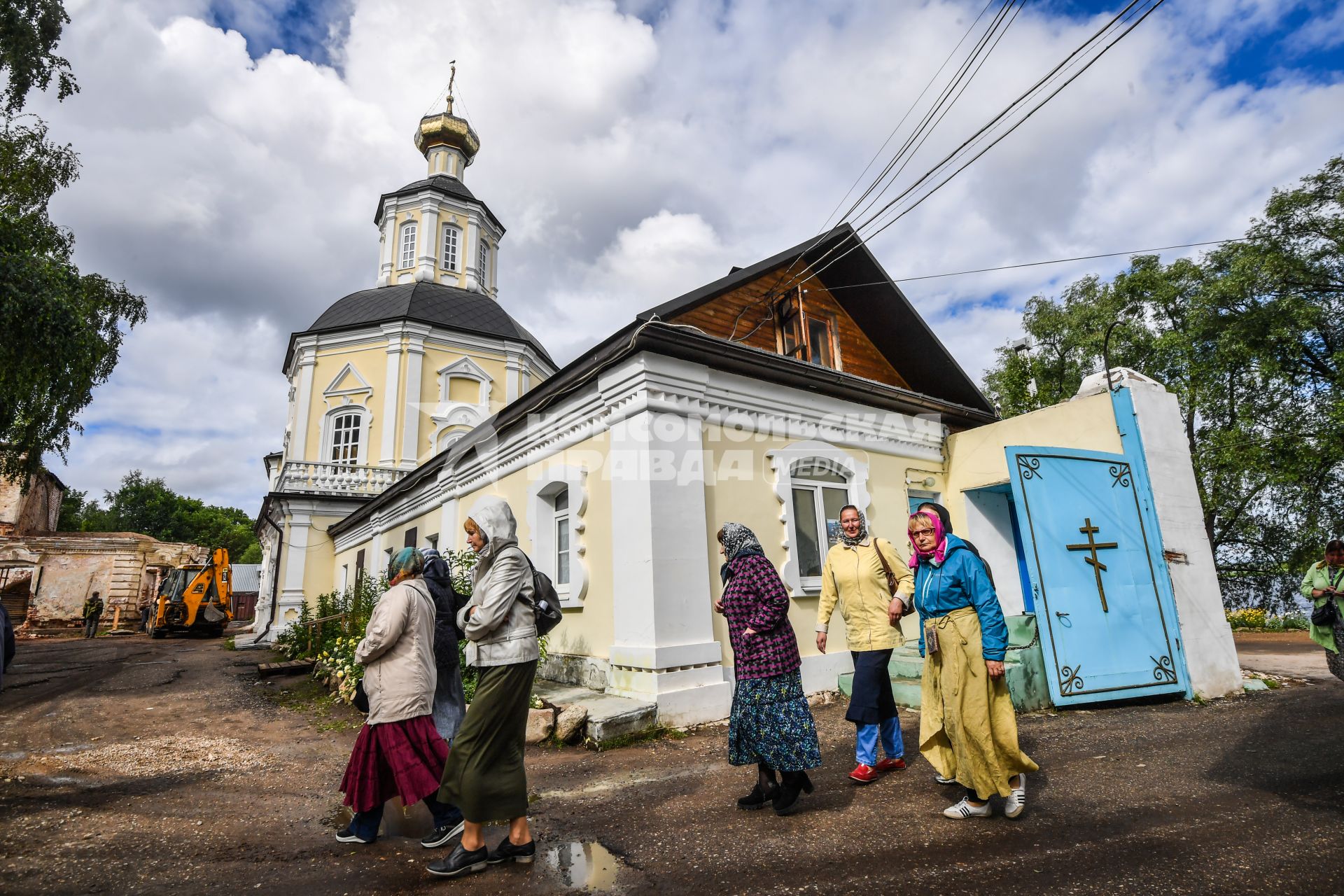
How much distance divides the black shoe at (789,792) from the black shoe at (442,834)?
1.74 metres

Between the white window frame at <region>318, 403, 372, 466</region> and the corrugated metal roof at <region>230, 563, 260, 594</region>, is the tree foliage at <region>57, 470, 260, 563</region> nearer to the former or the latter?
the corrugated metal roof at <region>230, 563, 260, 594</region>

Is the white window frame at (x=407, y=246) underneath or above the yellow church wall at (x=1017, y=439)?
above

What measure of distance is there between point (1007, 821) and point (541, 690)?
476 centimetres

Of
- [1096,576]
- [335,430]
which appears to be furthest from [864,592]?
[335,430]

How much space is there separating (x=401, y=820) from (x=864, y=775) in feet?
9.51

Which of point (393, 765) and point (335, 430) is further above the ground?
point (335, 430)

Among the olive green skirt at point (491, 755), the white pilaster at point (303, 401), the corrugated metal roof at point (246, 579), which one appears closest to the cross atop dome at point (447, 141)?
the white pilaster at point (303, 401)

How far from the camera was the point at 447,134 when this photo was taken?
1052 inches

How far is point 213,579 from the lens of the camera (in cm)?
2478

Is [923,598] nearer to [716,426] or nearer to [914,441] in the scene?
[716,426]

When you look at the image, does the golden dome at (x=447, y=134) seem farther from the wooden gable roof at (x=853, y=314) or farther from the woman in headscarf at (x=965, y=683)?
the woman in headscarf at (x=965, y=683)

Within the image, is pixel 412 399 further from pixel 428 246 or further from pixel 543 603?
pixel 543 603

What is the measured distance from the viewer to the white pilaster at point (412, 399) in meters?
21.2

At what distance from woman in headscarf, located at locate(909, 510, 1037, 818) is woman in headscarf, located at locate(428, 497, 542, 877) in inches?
87.4
